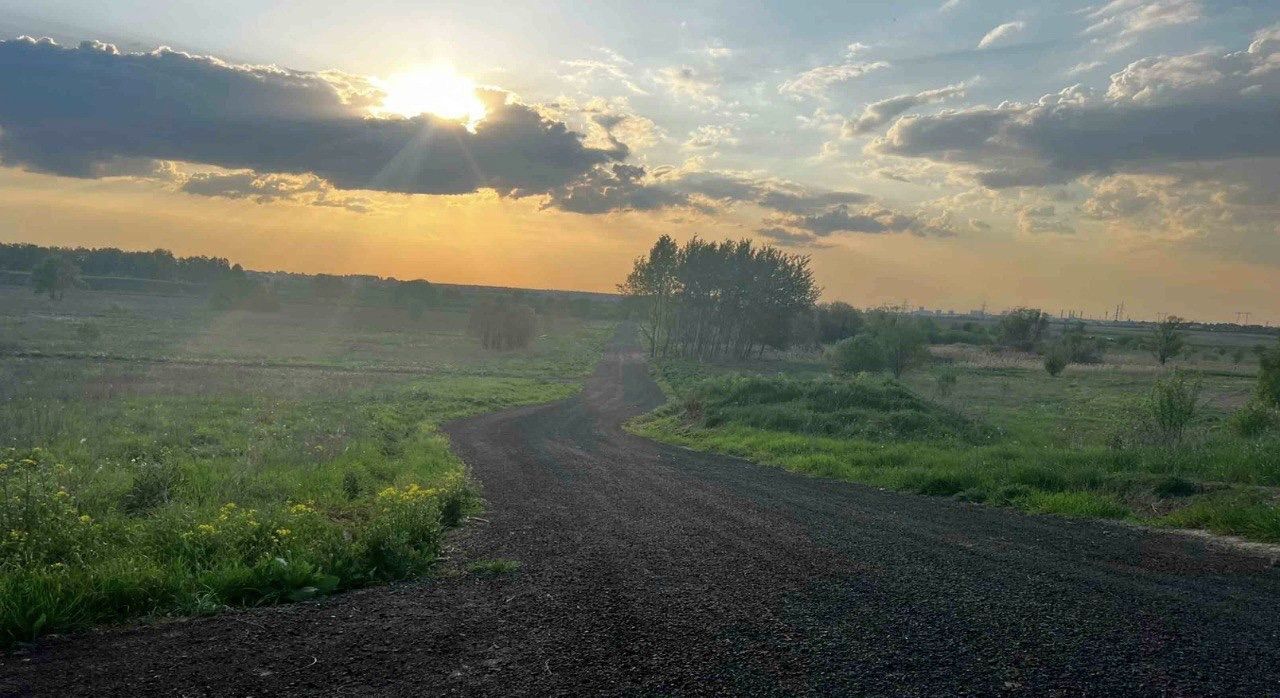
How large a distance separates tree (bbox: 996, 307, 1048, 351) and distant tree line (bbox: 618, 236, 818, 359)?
3191 centimetres

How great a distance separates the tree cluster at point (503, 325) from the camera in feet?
300

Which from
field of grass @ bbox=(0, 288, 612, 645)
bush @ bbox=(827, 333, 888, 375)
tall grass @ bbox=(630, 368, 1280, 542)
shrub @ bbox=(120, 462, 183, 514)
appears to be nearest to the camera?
field of grass @ bbox=(0, 288, 612, 645)

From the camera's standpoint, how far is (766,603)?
7512 millimetres

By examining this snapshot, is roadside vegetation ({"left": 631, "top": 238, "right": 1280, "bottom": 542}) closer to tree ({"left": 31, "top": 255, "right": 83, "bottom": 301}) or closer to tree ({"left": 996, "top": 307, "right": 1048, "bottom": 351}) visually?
tree ({"left": 996, "top": 307, "right": 1048, "bottom": 351})

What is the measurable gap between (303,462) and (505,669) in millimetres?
10559

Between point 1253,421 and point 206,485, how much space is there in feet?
83.9

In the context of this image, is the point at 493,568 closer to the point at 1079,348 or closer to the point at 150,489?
the point at 150,489

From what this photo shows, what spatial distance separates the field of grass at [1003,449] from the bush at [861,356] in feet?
29.9

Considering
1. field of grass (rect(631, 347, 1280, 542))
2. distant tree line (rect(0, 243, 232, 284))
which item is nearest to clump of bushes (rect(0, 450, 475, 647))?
field of grass (rect(631, 347, 1280, 542))

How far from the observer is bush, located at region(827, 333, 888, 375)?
54.8 m

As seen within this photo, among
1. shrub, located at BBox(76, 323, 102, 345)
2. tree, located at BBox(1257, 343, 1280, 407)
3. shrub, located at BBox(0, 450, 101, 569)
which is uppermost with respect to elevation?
tree, located at BBox(1257, 343, 1280, 407)

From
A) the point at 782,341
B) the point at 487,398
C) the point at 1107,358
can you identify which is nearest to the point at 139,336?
the point at 487,398

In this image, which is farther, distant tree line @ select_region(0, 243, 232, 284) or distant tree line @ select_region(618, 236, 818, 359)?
distant tree line @ select_region(0, 243, 232, 284)

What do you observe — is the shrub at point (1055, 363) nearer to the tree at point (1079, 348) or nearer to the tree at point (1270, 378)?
the tree at point (1079, 348)
